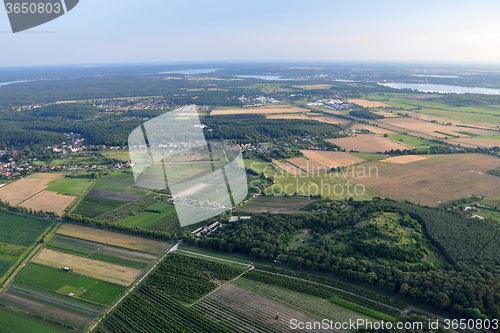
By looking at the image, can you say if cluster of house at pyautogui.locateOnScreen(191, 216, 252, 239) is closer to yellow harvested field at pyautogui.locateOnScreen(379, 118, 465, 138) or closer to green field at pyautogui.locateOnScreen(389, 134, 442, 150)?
green field at pyautogui.locateOnScreen(389, 134, 442, 150)

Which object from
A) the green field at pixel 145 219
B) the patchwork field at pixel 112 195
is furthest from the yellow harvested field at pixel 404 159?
the patchwork field at pixel 112 195

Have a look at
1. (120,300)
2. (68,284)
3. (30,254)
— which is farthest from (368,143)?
(30,254)

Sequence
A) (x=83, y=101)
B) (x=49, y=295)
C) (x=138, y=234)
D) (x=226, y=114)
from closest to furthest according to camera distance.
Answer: (x=49, y=295) < (x=138, y=234) < (x=226, y=114) < (x=83, y=101)

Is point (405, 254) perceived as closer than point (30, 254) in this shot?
Yes

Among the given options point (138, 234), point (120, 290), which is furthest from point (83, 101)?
point (120, 290)

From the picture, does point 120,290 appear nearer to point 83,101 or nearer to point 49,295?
point 49,295

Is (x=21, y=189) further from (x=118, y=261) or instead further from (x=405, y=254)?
(x=405, y=254)
